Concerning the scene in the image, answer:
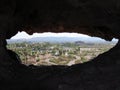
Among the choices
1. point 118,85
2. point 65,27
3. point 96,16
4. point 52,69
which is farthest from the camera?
point 65,27

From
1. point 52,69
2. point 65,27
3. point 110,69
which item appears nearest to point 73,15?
point 65,27

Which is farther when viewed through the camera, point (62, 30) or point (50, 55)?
point (50, 55)

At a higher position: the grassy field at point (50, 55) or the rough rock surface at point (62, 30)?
the rough rock surface at point (62, 30)

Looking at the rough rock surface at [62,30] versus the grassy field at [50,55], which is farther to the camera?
the grassy field at [50,55]

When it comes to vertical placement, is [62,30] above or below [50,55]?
above

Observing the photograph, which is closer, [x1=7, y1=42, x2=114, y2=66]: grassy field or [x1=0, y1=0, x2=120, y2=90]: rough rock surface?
[x1=0, y1=0, x2=120, y2=90]: rough rock surface

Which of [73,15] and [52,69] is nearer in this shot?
[52,69]

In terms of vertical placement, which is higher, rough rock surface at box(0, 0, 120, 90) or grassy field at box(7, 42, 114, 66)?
rough rock surface at box(0, 0, 120, 90)

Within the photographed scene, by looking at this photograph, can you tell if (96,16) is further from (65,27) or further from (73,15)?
(65,27)
